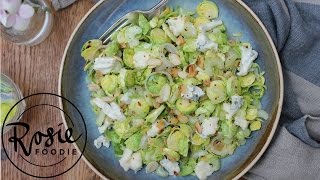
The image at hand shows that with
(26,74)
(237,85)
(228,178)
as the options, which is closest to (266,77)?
(237,85)

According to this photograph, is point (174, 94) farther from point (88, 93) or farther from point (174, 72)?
point (88, 93)

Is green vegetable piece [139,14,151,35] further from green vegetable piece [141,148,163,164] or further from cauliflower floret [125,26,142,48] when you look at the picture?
green vegetable piece [141,148,163,164]

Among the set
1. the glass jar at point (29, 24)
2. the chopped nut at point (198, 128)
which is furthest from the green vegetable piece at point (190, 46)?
the glass jar at point (29, 24)

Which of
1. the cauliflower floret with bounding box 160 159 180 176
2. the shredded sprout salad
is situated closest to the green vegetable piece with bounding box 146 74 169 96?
the shredded sprout salad

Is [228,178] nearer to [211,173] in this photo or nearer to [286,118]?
[211,173]

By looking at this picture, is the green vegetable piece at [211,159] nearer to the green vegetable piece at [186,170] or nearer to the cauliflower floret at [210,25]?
the green vegetable piece at [186,170]

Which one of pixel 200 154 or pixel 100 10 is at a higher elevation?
pixel 100 10

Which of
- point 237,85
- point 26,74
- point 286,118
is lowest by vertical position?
point 286,118
